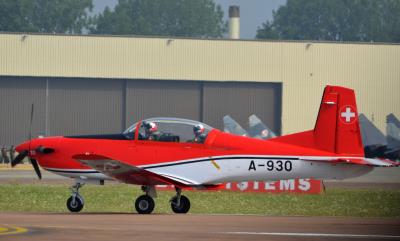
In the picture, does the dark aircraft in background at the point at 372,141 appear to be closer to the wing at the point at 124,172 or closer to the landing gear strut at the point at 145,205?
the wing at the point at 124,172

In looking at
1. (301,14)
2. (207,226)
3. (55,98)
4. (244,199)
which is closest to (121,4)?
(301,14)

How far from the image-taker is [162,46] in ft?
205

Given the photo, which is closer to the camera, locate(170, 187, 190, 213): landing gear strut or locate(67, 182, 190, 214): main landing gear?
locate(67, 182, 190, 214): main landing gear

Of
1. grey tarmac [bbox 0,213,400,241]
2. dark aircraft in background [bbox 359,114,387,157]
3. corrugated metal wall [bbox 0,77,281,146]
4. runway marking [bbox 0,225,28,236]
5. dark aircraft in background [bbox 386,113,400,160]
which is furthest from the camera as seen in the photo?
corrugated metal wall [bbox 0,77,281,146]

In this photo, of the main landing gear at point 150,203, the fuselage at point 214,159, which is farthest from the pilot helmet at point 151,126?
the main landing gear at point 150,203

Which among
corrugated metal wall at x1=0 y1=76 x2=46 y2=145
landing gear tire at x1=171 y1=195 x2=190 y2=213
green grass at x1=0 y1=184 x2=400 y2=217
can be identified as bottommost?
green grass at x1=0 y1=184 x2=400 y2=217

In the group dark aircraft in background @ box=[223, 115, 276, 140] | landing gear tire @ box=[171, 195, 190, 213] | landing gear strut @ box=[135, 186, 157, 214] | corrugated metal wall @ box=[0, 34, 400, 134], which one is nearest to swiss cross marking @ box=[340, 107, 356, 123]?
landing gear tire @ box=[171, 195, 190, 213]

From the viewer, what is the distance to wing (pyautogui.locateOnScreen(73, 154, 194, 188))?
21844mm

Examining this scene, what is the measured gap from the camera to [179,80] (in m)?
63.5

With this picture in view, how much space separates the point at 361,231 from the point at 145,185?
6172mm

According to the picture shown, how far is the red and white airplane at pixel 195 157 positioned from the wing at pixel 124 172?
2 centimetres

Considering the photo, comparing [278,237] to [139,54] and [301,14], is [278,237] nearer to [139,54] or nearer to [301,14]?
[139,54]

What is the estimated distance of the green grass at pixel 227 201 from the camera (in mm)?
25672

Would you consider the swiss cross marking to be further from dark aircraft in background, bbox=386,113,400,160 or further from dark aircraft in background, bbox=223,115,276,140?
dark aircraft in background, bbox=386,113,400,160
